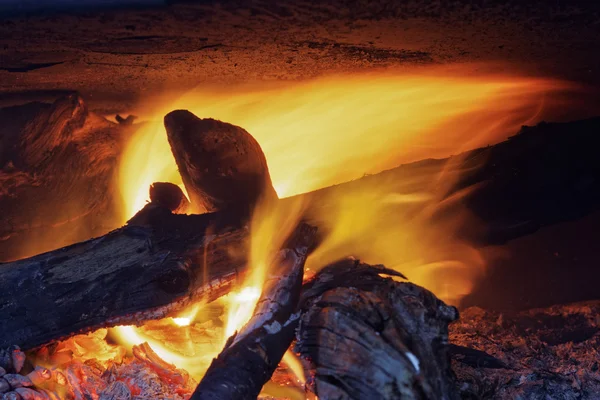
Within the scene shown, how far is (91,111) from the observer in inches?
131

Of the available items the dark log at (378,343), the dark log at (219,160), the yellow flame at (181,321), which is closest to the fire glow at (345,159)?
the yellow flame at (181,321)

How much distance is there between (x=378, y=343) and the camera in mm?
1844

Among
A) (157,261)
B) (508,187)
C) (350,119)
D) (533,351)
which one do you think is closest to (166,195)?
(157,261)

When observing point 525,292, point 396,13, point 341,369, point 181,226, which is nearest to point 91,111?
point 181,226

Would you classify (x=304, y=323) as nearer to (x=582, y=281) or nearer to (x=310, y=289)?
(x=310, y=289)

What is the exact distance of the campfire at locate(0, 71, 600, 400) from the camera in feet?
6.42

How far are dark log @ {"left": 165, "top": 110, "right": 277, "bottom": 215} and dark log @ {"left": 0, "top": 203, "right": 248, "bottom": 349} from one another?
0.14 metres

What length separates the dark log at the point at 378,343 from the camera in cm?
181

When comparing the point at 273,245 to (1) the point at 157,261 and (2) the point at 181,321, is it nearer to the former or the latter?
(1) the point at 157,261

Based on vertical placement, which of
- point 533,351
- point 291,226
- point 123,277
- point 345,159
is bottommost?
point 533,351

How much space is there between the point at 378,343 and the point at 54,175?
2.38 meters

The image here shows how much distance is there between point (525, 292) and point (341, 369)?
251 centimetres

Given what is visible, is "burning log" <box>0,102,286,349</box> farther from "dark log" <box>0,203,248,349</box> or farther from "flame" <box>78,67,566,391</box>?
"flame" <box>78,67,566,391</box>

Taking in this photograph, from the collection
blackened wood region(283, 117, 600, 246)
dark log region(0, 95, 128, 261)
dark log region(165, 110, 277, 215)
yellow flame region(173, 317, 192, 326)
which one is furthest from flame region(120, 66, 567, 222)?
yellow flame region(173, 317, 192, 326)
